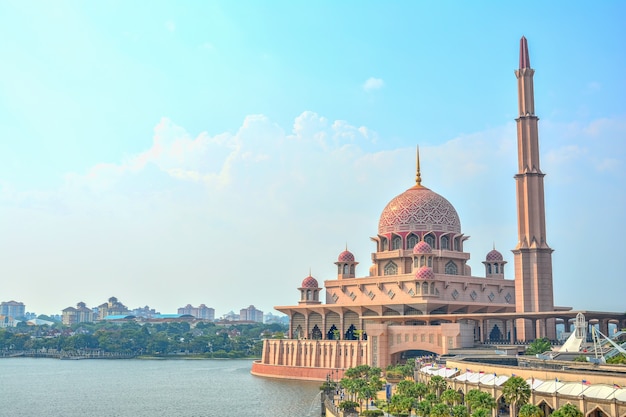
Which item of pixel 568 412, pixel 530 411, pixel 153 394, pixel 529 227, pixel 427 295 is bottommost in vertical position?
pixel 153 394

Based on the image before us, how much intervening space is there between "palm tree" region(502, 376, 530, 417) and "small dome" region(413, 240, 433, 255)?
42558mm

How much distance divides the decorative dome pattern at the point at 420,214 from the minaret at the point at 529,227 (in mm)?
12714

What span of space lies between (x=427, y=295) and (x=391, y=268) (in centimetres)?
978

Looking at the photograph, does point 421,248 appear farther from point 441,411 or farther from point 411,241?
point 441,411

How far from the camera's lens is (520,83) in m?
73.4

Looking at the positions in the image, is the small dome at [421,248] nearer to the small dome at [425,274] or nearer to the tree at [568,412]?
the small dome at [425,274]

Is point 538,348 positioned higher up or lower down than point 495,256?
lower down

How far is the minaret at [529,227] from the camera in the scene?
225 feet

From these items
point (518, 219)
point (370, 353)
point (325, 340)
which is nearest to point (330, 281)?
point (325, 340)

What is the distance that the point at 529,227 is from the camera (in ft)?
229

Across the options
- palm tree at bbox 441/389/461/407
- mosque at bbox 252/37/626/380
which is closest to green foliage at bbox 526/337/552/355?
mosque at bbox 252/37/626/380

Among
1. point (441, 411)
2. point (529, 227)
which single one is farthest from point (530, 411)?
point (529, 227)

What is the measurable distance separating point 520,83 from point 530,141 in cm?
567

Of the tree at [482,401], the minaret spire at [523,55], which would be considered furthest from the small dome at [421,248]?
the tree at [482,401]
